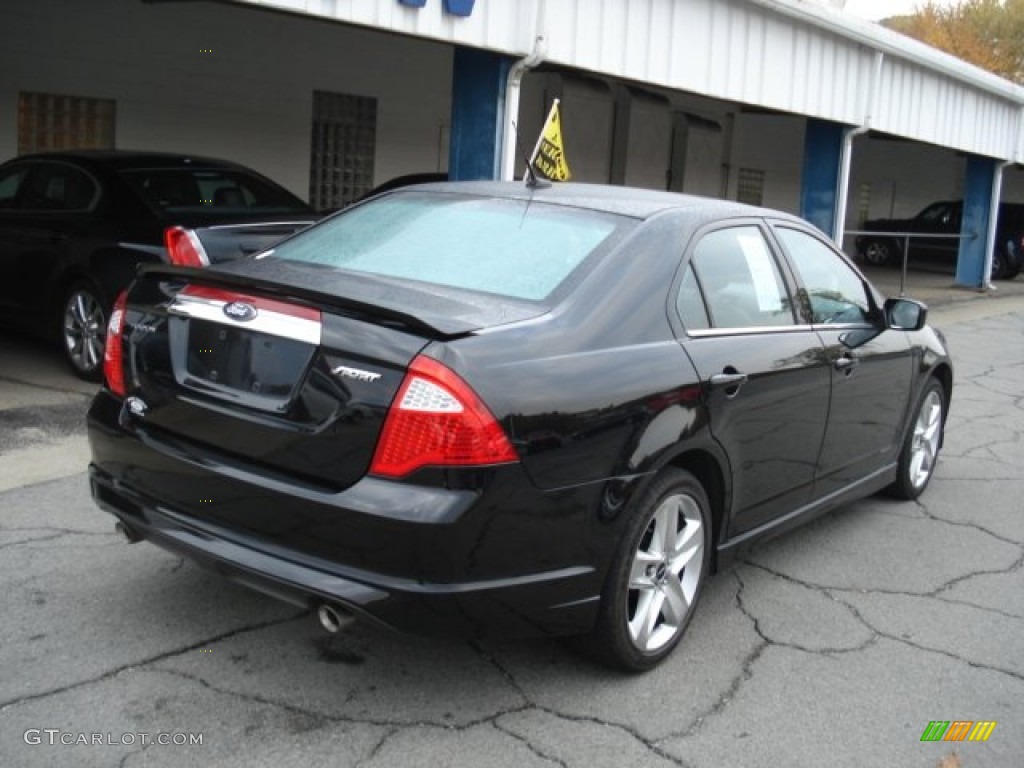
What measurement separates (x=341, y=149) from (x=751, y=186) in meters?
11.4

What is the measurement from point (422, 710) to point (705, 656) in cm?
110

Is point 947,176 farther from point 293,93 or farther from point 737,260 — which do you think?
point 737,260

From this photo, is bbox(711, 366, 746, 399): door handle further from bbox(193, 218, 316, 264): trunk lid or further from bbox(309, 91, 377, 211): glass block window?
bbox(309, 91, 377, 211): glass block window

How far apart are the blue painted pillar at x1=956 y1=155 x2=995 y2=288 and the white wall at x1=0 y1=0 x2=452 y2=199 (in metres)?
11.0

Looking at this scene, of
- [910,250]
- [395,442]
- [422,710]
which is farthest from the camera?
[910,250]

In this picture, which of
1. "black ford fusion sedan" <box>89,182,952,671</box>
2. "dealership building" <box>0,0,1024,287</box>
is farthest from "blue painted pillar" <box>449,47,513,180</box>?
"black ford fusion sedan" <box>89,182,952,671</box>

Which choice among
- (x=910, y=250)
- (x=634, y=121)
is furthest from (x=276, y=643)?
(x=910, y=250)

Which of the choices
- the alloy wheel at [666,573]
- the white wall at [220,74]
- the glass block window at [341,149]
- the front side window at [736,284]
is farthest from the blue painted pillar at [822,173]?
the alloy wheel at [666,573]

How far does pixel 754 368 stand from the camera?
12.9 feet

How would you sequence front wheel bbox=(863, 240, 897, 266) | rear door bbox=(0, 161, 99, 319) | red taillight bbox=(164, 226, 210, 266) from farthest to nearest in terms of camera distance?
1. front wheel bbox=(863, 240, 897, 266)
2. rear door bbox=(0, 161, 99, 319)
3. red taillight bbox=(164, 226, 210, 266)

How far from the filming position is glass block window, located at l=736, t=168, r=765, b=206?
22.2 metres

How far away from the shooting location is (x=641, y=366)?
3.39 m

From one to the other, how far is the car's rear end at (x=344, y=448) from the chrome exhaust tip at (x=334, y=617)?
2 centimetres

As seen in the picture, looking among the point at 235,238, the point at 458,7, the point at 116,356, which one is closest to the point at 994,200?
the point at 458,7
